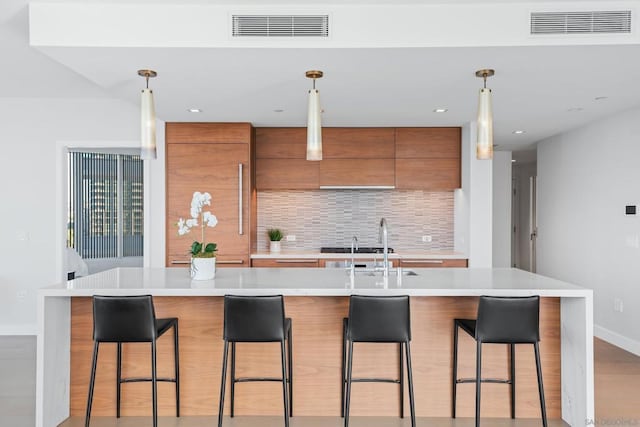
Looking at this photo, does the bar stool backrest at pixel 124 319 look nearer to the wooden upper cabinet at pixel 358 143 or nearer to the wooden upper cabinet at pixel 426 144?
the wooden upper cabinet at pixel 358 143

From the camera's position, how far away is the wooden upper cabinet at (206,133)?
503cm

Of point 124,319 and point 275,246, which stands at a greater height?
point 275,246

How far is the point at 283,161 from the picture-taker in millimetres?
5469

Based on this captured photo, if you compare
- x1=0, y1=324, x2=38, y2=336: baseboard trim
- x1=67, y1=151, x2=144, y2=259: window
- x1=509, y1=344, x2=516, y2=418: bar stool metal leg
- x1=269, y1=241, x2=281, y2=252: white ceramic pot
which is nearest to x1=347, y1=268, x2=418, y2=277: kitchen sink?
x1=509, y1=344, x2=516, y2=418: bar stool metal leg

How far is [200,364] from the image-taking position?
308cm

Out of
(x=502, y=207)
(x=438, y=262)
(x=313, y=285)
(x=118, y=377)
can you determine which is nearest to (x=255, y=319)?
(x=313, y=285)

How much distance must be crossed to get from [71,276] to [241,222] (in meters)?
3.24

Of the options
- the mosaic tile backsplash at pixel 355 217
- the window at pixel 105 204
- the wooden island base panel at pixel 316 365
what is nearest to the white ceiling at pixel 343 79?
the mosaic tile backsplash at pixel 355 217

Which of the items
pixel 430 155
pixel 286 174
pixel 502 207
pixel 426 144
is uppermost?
pixel 426 144

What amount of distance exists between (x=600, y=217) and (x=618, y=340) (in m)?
1.32

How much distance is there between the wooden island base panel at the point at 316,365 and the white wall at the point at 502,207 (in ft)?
16.4

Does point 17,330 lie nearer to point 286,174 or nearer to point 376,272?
point 286,174

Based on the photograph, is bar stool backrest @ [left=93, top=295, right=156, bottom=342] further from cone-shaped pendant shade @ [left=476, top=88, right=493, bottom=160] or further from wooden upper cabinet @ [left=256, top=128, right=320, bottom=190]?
wooden upper cabinet @ [left=256, top=128, right=320, bottom=190]

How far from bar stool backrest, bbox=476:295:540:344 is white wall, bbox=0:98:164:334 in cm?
363
